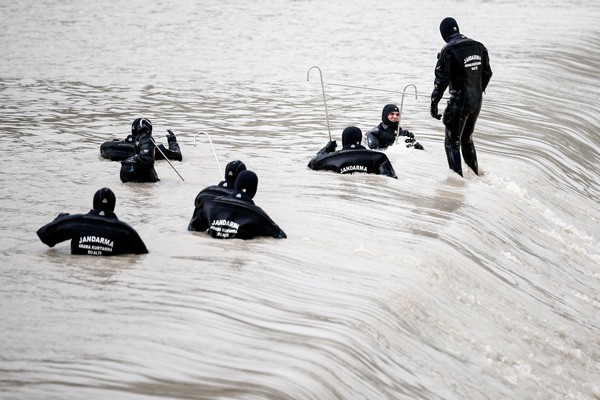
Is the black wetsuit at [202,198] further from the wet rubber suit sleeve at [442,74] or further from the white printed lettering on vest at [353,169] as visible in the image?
the wet rubber suit sleeve at [442,74]

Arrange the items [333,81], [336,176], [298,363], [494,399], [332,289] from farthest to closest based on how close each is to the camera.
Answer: [333,81] < [336,176] < [332,289] < [494,399] < [298,363]

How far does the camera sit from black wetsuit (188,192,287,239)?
848cm

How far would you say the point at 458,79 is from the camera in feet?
37.2

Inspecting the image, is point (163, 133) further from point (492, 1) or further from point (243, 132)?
point (492, 1)

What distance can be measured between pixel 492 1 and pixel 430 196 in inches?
1401

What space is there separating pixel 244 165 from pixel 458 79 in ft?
11.6

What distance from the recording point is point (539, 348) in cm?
780

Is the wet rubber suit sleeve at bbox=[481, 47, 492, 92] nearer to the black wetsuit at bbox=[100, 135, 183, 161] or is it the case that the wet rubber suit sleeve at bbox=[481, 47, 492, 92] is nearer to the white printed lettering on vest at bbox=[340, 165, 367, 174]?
the white printed lettering on vest at bbox=[340, 165, 367, 174]

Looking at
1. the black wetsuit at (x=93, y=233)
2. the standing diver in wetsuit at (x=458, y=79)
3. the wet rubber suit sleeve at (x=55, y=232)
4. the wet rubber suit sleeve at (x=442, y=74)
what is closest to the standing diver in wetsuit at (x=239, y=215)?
the black wetsuit at (x=93, y=233)

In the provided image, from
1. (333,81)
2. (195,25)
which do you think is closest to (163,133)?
(333,81)

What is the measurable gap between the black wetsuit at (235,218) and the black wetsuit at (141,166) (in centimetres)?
322

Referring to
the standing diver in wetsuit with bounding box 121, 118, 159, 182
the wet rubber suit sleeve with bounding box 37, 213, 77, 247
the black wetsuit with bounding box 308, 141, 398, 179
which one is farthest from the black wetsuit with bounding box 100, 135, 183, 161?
the wet rubber suit sleeve with bounding box 37, 213, 77, 247

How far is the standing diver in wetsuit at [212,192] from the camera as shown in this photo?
8781 millimetres

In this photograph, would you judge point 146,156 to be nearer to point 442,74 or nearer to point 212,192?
point 212,192
